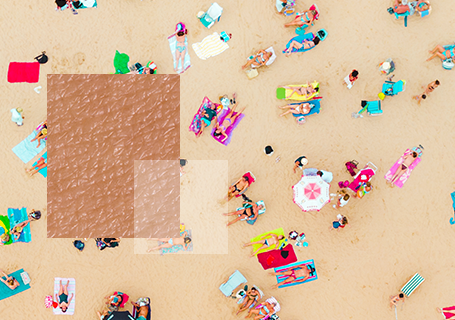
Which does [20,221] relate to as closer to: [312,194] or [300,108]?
[312,194]

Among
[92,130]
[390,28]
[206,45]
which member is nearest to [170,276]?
[92,130]

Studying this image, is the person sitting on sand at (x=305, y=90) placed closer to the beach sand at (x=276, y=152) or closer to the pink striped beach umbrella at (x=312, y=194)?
the beach sand at (x=276, y=152)

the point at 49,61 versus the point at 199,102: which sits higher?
the point at 49,61

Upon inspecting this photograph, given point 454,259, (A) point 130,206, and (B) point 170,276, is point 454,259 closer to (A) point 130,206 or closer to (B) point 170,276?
(B) point 170,276

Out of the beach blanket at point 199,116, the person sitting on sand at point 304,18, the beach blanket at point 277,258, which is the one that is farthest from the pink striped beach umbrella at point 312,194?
the person sitting on sand at point 304,18

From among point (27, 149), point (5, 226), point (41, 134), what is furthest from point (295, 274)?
point (27, 149)

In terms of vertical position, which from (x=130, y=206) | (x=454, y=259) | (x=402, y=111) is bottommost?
(x=454, y=259)
